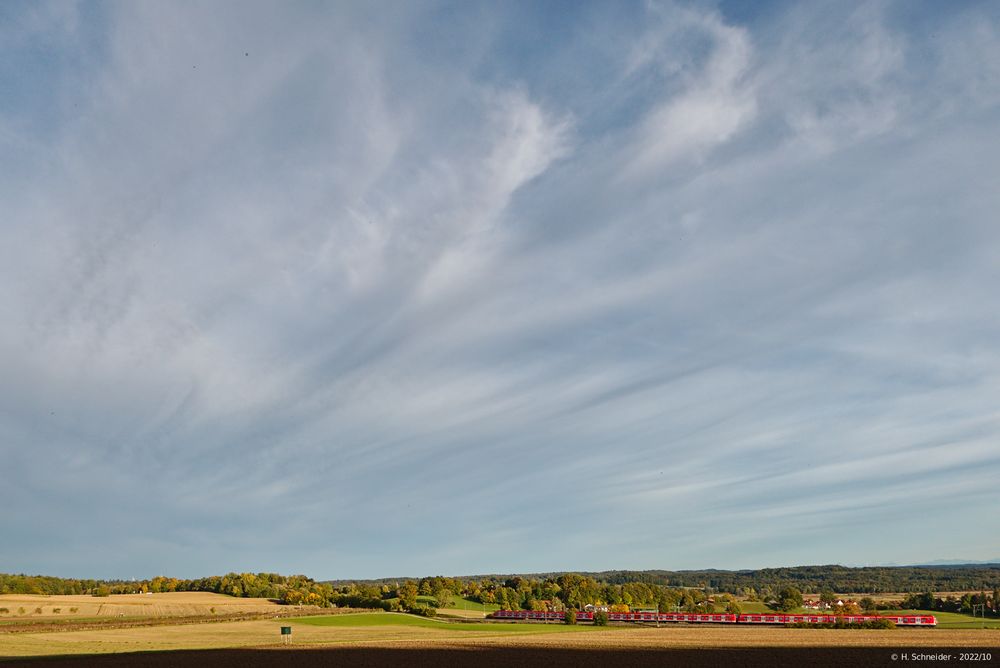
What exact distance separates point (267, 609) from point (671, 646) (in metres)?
121

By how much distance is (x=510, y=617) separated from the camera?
188 meters

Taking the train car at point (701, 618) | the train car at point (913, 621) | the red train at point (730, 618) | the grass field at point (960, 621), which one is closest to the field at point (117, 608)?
the red train at point (730, 618)

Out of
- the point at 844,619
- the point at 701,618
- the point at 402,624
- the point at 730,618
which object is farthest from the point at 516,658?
the point at 701,618

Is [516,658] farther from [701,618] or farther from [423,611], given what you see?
[423,611]

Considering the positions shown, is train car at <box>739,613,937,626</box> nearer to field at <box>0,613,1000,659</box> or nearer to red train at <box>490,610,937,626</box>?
red train at <box>490,610,937,626</box>

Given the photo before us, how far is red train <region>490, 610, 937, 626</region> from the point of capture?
146 metres

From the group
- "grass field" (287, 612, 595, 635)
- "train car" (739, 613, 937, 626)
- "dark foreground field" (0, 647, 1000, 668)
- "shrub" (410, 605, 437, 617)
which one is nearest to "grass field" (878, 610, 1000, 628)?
"train car" (739, 613, 937, 626)

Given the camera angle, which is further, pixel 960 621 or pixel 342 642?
pixel 960 621

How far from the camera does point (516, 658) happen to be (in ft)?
226

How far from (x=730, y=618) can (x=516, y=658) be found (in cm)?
11198

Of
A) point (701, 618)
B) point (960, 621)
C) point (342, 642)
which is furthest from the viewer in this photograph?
point (701, 618)

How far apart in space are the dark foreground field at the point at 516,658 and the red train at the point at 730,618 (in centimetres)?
7757

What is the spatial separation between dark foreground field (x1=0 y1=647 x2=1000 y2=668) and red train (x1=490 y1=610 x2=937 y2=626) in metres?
77.6

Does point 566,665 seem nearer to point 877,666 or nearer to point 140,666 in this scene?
point 877,666
